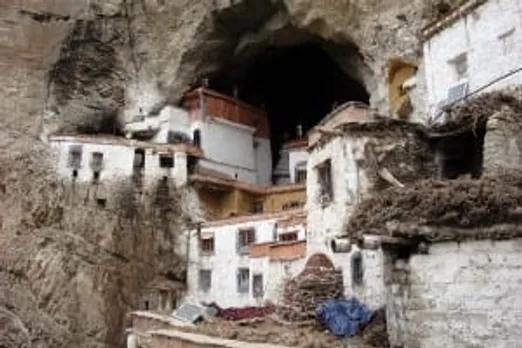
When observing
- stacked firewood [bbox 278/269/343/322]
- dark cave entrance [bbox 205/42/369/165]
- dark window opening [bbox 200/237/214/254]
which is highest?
dark cave entrance [bbox 205/42/369/165]

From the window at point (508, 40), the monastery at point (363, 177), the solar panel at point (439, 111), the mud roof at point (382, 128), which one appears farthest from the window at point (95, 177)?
the window at point (508, 40)

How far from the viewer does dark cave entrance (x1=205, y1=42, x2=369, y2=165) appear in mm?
43094

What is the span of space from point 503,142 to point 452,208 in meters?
4.75

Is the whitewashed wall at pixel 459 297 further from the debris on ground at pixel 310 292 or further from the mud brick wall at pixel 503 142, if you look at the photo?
the debris on ground at pixel 310 292

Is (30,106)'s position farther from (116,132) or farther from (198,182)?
(198,182)

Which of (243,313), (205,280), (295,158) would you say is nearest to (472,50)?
(243,313)

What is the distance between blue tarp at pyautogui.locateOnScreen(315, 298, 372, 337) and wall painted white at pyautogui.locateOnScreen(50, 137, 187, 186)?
1796cm

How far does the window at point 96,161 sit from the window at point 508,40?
69.5ft

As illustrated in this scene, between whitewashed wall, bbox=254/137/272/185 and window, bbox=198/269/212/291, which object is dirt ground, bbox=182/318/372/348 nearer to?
window, bbox=198/269/212/291

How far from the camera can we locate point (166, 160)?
122 ft

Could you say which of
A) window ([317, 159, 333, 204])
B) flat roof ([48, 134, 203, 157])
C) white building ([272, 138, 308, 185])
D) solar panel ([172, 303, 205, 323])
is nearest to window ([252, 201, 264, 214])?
white building ([272, 138, 308, 185])

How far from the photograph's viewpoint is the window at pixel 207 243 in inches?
1366

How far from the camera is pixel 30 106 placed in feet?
124

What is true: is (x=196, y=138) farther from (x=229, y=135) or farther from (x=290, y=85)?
(x=290, y=85)
